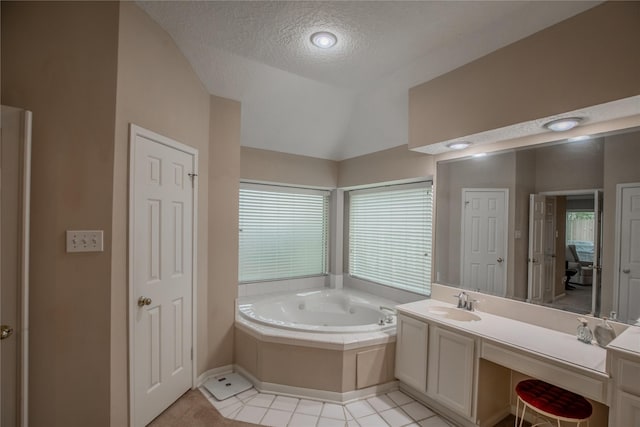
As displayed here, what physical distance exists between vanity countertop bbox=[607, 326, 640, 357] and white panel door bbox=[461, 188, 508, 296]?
78 cm

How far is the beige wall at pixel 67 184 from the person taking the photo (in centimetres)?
160

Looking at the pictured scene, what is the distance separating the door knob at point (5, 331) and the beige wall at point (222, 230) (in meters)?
1.37

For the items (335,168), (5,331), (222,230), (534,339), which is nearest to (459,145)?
(534,339)

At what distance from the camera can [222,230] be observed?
112 inches

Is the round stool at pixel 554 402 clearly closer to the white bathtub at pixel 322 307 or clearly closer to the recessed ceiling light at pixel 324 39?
the white bathtub at pixel 322 307

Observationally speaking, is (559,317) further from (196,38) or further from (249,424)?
(196,38)

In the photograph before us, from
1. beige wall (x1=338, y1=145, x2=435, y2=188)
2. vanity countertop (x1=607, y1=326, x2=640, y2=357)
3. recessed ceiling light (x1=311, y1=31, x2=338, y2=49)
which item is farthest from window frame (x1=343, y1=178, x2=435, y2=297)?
recessed ceiling light (x1=311, y1=31, x2=338, y2=49)

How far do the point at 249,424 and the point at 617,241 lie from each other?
2.75 m

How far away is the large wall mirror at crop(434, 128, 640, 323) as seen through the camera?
72.7 inches

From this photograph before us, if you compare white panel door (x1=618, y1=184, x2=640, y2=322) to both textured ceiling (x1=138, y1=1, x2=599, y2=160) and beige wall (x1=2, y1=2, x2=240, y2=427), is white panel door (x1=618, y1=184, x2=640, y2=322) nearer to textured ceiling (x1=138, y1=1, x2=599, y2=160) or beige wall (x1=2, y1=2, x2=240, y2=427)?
textured ceiling (x1=138, y1=1, x2=599, y2=160)

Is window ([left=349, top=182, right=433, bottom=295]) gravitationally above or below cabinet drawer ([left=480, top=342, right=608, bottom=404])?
above

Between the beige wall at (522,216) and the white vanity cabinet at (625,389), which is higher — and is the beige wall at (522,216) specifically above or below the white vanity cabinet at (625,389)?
above

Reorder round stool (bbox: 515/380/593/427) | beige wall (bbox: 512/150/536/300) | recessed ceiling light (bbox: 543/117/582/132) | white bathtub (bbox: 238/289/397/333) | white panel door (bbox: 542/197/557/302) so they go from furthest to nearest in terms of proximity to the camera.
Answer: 1. white bathtub (bbox: 238/289/397/333)
2. beige wall (bbox: 512/150/536/300)
3. white panel door (bbox: 542/197/557/302)
4. recessed ceiling light (bbox: 543/117/582/132)
5. round stool (bbox: 515/380/593/427)

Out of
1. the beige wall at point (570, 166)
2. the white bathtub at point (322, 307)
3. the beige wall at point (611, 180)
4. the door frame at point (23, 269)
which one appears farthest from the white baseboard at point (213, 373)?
the beige wall at point (570, 166)
